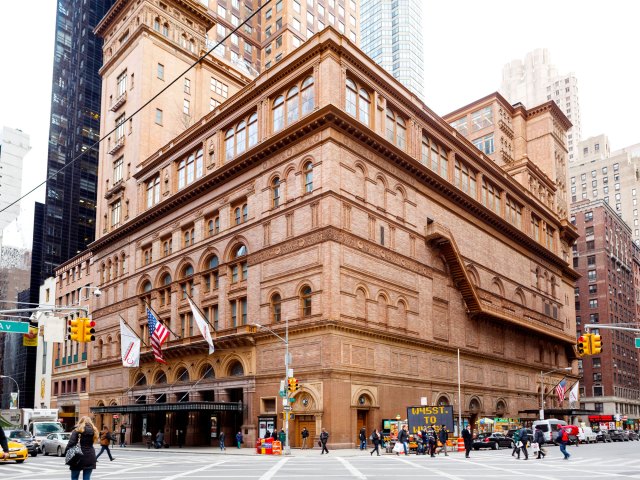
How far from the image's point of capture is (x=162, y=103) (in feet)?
240

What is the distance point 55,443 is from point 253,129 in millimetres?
28368

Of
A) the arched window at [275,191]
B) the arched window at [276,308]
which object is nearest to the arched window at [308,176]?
the arched window at [275,191]

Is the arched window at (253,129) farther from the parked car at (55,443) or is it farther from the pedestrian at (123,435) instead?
the pedestrian at (123,435)

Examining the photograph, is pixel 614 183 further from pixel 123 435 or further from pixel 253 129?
pixel 123 435

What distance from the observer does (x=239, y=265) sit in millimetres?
54312

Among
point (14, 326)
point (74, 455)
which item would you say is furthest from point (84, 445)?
point (14, 326)

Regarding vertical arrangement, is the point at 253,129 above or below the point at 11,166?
below

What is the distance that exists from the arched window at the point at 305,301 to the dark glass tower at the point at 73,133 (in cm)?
8789

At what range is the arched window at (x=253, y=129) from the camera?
184 ft

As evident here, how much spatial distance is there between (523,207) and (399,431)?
43784 millimetres

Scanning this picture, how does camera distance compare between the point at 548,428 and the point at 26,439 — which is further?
the point at 548,428

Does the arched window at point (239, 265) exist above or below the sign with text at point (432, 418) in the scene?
above

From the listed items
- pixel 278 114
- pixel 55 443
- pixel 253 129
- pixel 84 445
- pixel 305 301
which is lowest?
pixel 55 443

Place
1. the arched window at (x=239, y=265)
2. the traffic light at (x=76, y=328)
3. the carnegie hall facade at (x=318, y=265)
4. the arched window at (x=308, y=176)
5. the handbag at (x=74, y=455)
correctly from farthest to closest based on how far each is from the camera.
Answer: the arched window at (x=239, y=265)
the arched window at (x=308, y=176)
the carnegie hall facade at (x=318, y=265)
the traffic light at (x=76, y=328)
the handbag at (x=74, y=455)
